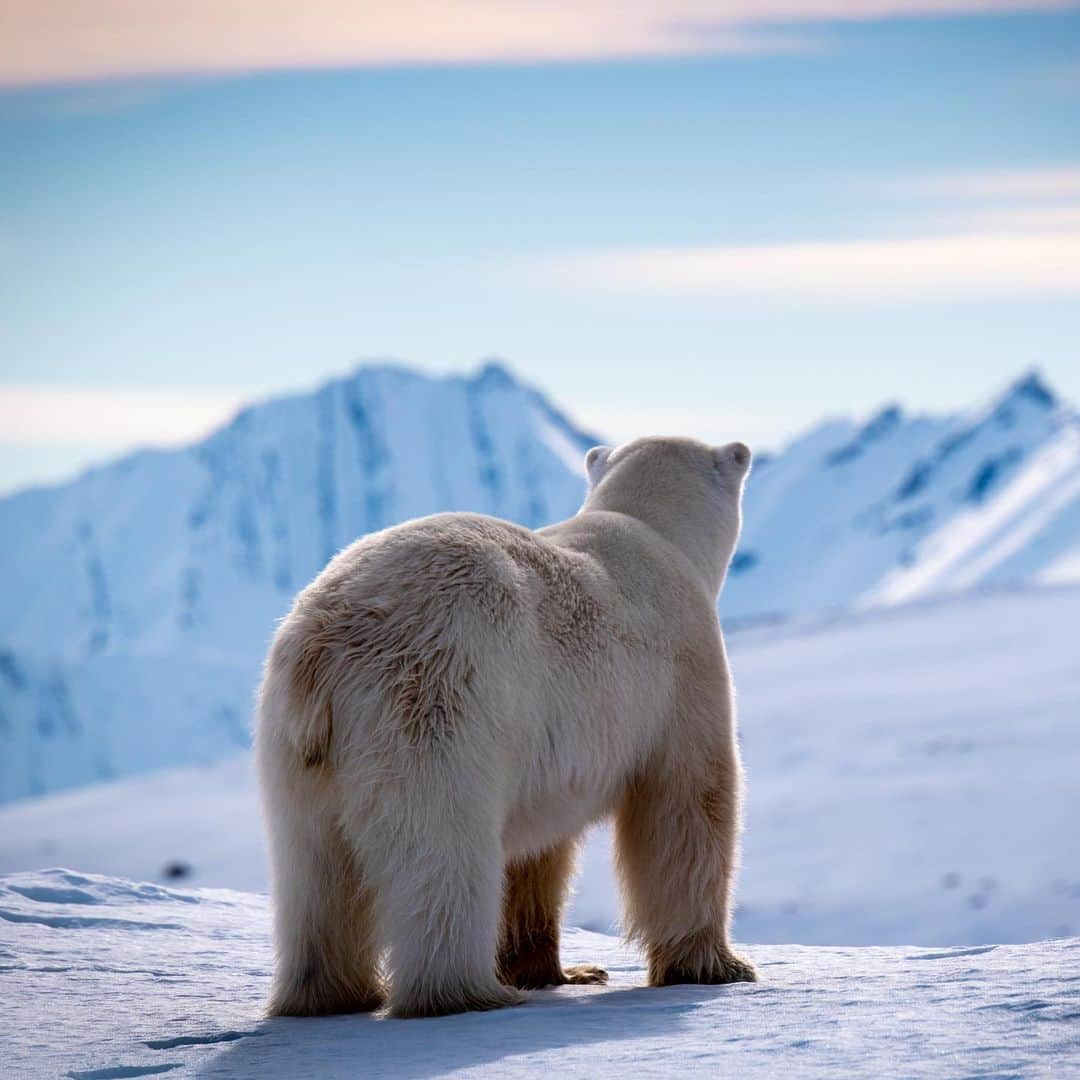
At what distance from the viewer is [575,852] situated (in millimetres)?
7266

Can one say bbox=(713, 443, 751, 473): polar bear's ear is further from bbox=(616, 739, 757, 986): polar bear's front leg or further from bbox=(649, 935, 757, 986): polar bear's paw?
bbox=(649, 935, 757, 986): polar bear's paw

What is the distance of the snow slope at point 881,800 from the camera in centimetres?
2034

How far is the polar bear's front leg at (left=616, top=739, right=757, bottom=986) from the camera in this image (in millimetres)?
6734

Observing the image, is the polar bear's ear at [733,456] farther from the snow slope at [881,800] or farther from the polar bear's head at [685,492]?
the snow slope at [881,800]

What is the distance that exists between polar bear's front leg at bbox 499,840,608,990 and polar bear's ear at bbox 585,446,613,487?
2.13 metres

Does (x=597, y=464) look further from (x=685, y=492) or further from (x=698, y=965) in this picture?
(x=698, y=965)

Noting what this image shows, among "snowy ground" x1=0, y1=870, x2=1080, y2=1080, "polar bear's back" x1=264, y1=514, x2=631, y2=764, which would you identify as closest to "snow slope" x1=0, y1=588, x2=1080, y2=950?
"snowy ground" x1=0, y1=870, x2=1080, y2=1080

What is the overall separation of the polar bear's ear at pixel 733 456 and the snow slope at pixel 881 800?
8017 millimetres

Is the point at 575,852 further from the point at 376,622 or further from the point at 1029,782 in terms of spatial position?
the point at 1029,782

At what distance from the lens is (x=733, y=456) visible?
8.30 meters

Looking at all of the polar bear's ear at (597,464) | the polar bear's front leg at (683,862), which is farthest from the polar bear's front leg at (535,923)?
the polar bear's ear at (597,464)

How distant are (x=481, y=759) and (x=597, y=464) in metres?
3.07

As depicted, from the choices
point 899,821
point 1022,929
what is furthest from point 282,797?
point 899,821

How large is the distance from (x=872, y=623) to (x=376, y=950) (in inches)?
1389
